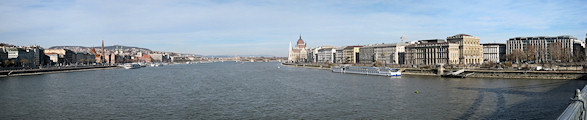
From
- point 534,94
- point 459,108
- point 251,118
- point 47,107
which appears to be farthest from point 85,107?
point 534,94

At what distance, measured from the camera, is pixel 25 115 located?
73.2ft

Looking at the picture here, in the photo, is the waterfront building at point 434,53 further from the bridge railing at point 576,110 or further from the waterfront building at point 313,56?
the waterfront building at point 313,56

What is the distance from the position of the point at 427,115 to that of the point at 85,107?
19.5 m

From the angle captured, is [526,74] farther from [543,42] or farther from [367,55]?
[367,55]

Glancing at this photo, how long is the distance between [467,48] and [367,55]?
35.8 meters

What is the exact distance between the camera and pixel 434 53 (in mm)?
89938

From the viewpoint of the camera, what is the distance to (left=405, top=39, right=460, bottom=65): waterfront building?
86.4m

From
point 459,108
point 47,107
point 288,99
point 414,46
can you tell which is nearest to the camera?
point 459,108

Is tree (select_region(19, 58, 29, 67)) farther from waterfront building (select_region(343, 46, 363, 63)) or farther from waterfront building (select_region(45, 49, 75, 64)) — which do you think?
waterfront building (select_region(343, 46, 363, 63))

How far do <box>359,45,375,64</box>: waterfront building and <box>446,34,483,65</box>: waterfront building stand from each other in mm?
28975

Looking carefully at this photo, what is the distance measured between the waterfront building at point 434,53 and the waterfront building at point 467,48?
41.0 inches

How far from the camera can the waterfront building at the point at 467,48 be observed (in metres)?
88.2

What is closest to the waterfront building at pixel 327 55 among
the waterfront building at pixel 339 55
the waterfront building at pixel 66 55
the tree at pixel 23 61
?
the waterfront building at pixel 339 55

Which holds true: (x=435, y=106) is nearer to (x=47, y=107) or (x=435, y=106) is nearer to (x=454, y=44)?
(x=47, y=107)
